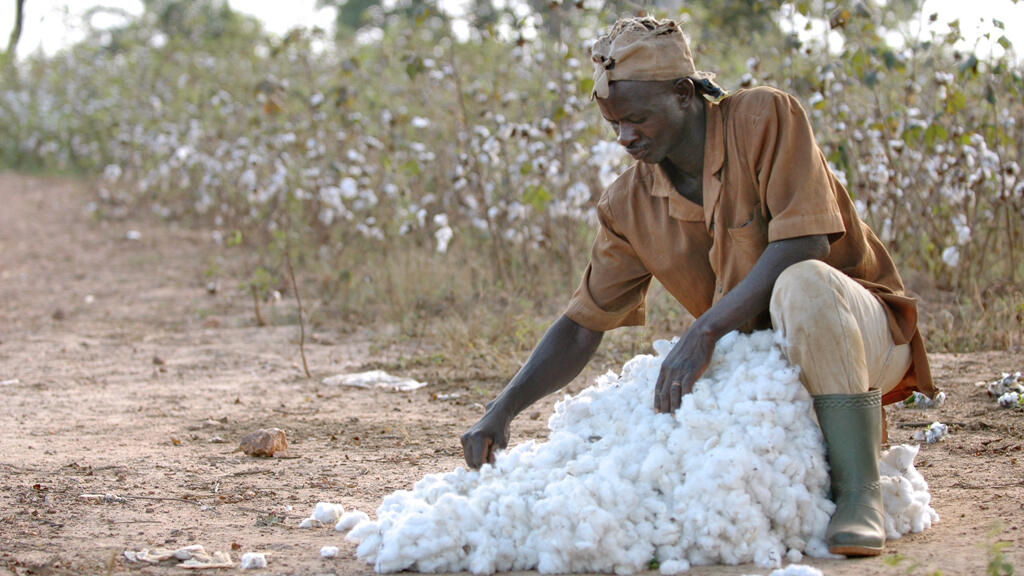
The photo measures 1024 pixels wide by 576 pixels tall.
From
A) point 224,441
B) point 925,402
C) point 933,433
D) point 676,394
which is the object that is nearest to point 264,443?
point 224,441

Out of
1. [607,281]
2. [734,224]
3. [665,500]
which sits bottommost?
[665,500]

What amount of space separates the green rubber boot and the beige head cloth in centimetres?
81

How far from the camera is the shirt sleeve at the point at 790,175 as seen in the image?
246 cm

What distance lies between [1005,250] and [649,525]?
4130 mm

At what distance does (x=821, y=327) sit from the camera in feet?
7.80

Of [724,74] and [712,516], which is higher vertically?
[724,74]

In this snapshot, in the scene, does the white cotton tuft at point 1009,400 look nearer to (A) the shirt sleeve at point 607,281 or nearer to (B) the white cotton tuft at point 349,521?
(A) the shirt sleeve at point 607,281

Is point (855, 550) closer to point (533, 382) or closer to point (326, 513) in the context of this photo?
point (533, 382)

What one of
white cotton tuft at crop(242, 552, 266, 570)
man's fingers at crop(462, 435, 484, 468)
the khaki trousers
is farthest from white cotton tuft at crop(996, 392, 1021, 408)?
white cotton tuft at crop(242, 552, 266, 570)

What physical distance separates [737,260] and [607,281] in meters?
0.40

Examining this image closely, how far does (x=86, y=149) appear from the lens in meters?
11.6

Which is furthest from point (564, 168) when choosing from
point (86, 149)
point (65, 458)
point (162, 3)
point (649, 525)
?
point (162, 3)

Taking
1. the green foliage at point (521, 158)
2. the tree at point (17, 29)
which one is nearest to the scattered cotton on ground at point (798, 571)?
the green foliage at point (521, 158)

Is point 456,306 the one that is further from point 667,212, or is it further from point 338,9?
point 338,9
